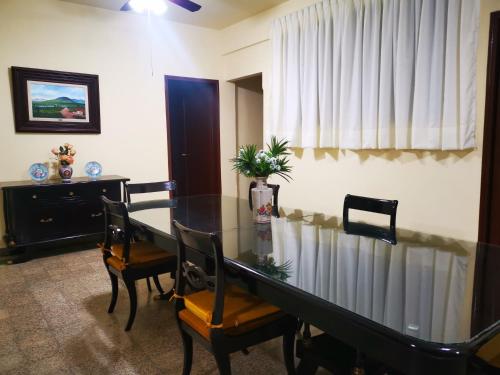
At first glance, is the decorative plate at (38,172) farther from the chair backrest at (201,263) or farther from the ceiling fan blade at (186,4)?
the chair backrest at (201,263)

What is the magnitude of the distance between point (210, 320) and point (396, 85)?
2.68m

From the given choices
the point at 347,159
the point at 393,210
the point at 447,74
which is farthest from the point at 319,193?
the point at 393,210

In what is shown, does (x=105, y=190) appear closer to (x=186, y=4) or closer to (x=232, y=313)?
(x=186, y=4)

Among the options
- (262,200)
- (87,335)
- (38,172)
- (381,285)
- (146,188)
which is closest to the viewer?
(381,285)

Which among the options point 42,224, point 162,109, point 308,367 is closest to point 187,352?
point 308,367

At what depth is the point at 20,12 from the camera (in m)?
3.99

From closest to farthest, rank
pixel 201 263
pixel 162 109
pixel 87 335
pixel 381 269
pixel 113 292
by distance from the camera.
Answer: pixel 381 269 < pixel 201 263 < pixel 87 335 < pixel 113 292 < pixel 162 109

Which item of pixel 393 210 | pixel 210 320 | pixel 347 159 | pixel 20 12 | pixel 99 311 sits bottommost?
pixel 99 311

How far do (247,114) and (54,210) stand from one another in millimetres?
3182

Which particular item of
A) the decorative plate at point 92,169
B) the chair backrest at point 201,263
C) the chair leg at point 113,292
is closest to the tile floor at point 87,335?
the chair leg at point 113,292

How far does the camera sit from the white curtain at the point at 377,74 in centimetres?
291

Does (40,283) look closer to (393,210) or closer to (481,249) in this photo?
(393,210)

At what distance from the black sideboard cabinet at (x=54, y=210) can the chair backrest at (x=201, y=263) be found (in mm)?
2604

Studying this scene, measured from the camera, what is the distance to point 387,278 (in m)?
1.38
